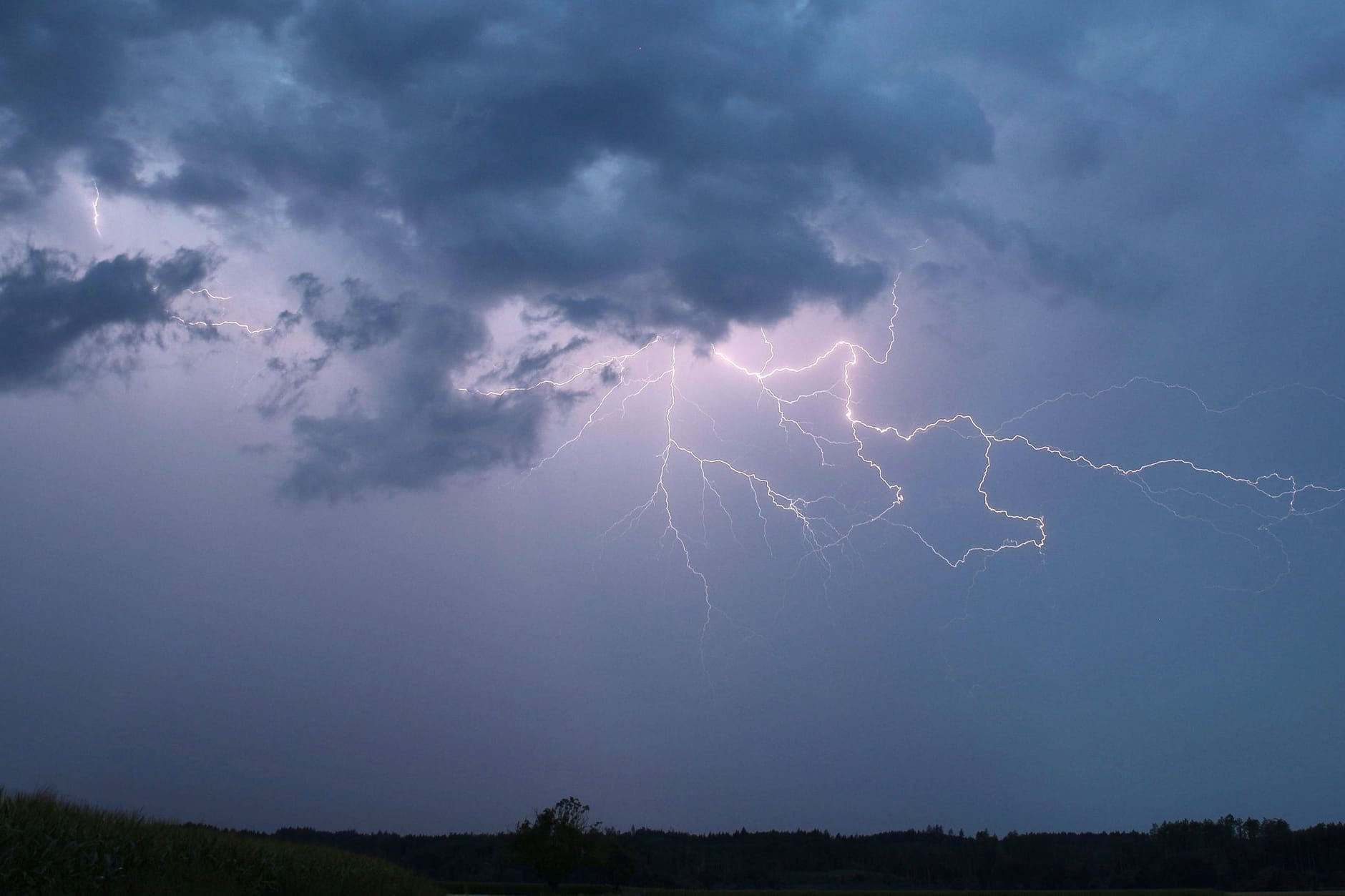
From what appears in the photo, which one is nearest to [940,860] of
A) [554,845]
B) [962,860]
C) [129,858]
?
[962,860]

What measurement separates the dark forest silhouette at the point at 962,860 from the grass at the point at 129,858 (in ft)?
143

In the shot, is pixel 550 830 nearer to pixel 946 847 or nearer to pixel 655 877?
pixel 655 877

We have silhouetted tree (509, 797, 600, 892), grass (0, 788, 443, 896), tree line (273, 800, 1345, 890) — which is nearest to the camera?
grass (0, 788, 443, 896)

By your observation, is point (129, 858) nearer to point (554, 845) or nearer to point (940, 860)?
point (554, 845)

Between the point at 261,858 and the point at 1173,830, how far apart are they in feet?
325

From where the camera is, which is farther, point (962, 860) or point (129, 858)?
point (962, 860)

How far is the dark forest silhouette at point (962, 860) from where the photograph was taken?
70250mm

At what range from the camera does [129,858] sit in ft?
39.2

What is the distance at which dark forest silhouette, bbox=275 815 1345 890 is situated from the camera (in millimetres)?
70250

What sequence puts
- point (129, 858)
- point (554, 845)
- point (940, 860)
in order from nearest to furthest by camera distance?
point (129, 858) < point (554, 845) < point (940, 860)

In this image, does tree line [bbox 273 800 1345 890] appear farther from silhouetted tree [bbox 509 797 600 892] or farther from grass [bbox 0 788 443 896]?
grass [bbox 0 788 443 896]

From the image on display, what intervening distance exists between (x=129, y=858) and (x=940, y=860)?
90.3 meters

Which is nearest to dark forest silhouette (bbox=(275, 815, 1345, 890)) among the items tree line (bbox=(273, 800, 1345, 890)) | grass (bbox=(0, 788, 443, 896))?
tree line (bbox=(273, 800, 1345, 890))

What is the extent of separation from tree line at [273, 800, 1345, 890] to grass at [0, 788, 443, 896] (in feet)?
107
